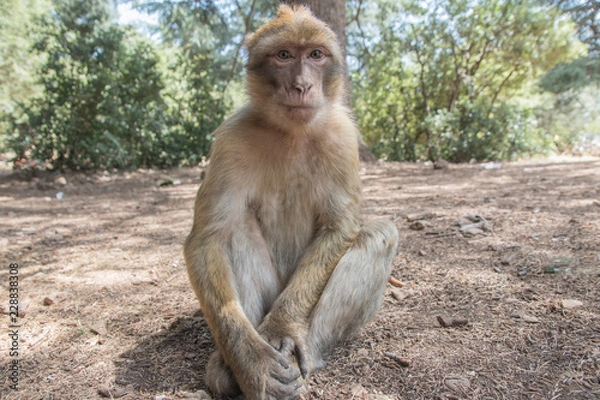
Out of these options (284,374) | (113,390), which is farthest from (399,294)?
(113,390)

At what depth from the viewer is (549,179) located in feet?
26.6

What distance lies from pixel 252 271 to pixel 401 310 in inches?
47.6

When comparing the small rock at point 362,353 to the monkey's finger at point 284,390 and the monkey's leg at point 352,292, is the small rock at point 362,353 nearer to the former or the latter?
the monkey's leg at point 352,292

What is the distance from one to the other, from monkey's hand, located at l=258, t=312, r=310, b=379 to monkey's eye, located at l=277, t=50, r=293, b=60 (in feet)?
5.34

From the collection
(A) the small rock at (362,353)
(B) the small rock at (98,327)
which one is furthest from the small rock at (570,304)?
(B) the small rock at (98,327)

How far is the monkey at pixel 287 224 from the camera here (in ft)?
8.82

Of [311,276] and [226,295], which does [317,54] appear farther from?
[226,295]

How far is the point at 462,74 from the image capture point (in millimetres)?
13008

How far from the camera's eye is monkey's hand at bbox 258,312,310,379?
256 cm

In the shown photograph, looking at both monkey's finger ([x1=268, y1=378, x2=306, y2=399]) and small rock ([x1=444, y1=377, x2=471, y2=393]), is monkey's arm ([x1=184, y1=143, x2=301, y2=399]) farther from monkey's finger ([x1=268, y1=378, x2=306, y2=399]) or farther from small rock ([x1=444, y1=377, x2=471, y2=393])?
small rock ([x1=444, y1=377, x2=471, y2=393])

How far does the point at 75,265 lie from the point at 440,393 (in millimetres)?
3645

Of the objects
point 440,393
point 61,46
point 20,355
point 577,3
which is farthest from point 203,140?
point 577,3

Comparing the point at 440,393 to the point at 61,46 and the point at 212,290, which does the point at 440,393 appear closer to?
the point at 212,290

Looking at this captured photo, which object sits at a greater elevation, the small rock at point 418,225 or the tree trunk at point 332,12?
the tree trunk at point 332,12
